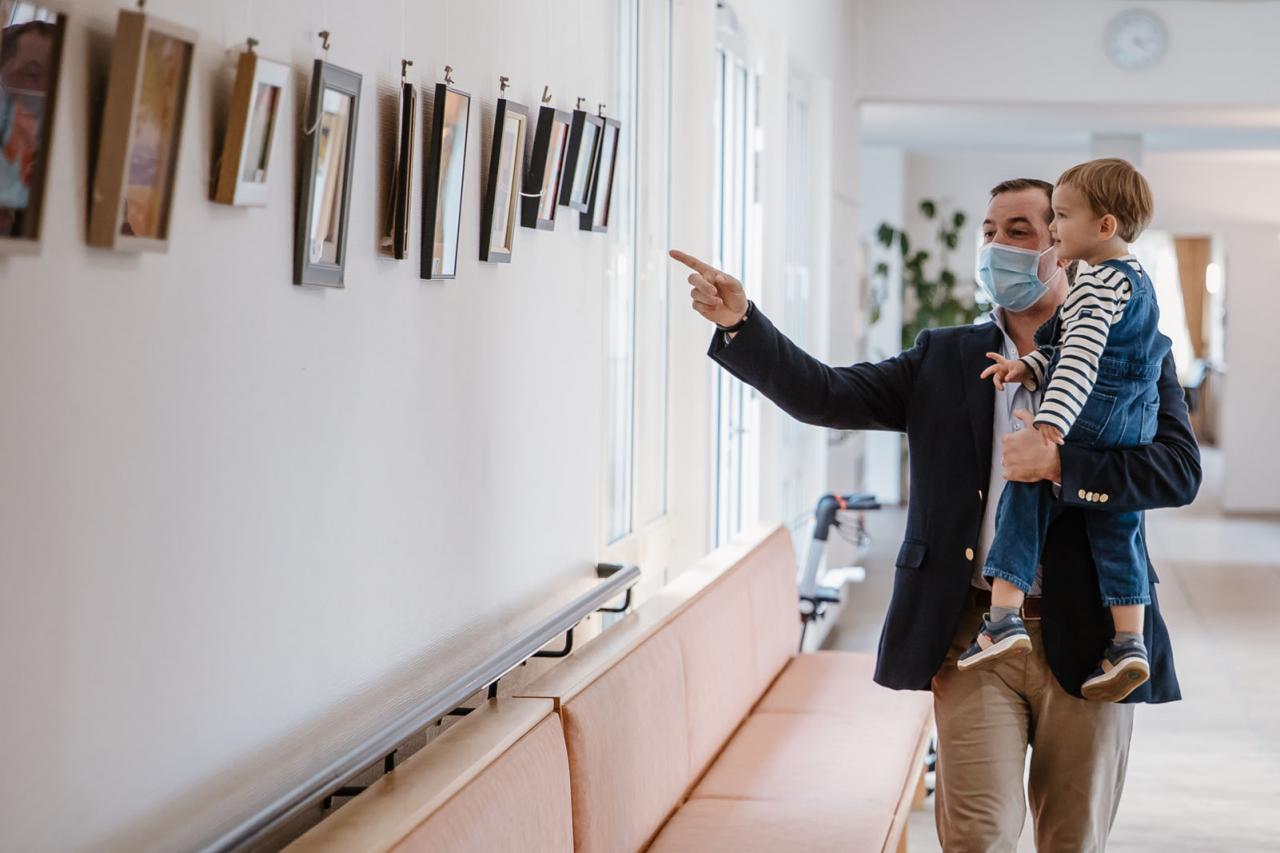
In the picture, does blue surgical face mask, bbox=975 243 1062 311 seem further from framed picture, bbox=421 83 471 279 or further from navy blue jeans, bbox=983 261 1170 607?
framed picture, bbox=421 83 471 279

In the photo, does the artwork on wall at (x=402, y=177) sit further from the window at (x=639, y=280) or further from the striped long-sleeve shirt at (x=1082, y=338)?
the window at (x=639, y=280)

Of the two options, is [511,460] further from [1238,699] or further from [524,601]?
[1238,699]

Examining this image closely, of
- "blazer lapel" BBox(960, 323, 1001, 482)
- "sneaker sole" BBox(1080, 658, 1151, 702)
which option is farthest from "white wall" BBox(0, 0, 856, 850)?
"sneaker sole" BBox(1080, 658, 1151, 702)

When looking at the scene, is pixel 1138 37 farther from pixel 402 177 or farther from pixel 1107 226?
pixel 402 177

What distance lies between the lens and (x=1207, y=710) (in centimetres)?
648

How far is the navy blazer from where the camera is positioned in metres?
2.56

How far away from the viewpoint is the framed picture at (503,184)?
8.96 ft

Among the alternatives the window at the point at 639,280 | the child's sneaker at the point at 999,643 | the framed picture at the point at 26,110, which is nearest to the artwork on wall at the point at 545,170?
the window at the point at 639,280

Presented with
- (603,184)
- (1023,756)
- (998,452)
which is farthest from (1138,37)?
(1023,756)

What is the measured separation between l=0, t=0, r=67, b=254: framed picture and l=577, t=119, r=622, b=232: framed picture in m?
2.01

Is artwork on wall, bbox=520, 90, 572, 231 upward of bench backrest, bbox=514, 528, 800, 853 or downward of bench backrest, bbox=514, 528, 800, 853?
upward

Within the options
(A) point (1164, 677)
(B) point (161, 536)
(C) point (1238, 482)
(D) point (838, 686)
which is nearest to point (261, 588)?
(B) point (161, 536)

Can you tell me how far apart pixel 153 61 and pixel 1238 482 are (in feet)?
43.7

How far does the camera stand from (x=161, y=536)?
1.72 m
